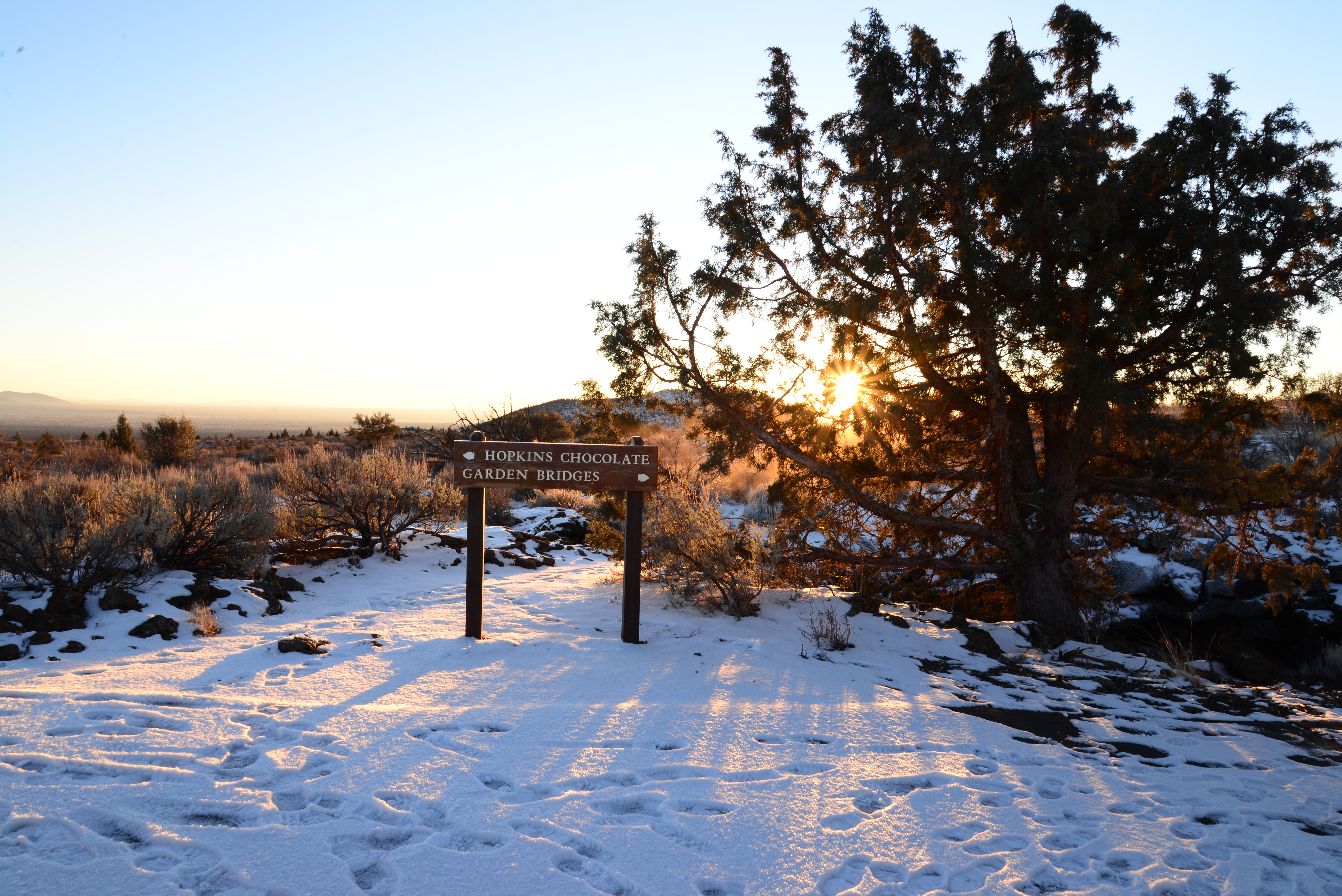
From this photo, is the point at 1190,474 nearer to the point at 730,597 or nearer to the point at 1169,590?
the point at 1169,590

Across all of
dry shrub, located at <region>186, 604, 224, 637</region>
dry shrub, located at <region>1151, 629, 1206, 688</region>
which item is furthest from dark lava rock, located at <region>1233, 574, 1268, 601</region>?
dry shrub, located at <region>186, 604, 224, 637</region>

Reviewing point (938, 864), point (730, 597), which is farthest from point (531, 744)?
point (730, 597)

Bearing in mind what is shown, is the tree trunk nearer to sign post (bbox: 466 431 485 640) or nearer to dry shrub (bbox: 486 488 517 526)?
sign post (bbox: 466 431 485 640)

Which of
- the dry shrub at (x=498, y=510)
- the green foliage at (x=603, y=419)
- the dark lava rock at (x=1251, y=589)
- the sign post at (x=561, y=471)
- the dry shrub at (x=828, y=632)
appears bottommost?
the dry shrub at (x=828, y=632)

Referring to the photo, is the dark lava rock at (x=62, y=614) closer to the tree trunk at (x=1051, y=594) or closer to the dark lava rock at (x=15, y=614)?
the dark lava rock at (x=15, y=614)

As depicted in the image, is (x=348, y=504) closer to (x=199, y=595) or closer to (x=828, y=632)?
(x=199, y=595)

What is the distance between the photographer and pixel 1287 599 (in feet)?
29.6

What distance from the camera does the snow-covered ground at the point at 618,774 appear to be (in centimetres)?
299

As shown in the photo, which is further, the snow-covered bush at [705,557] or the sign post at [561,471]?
the snow-covered bush at [705,557]

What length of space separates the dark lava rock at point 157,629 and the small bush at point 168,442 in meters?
16.9

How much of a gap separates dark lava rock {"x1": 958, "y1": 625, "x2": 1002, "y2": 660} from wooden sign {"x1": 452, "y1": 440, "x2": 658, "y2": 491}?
383cm

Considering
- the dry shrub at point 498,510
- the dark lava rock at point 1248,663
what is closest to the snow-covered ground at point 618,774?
the dark lava rock at point 1248,663

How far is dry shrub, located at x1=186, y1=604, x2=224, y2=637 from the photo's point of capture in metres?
6.21

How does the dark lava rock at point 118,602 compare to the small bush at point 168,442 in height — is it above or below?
below
